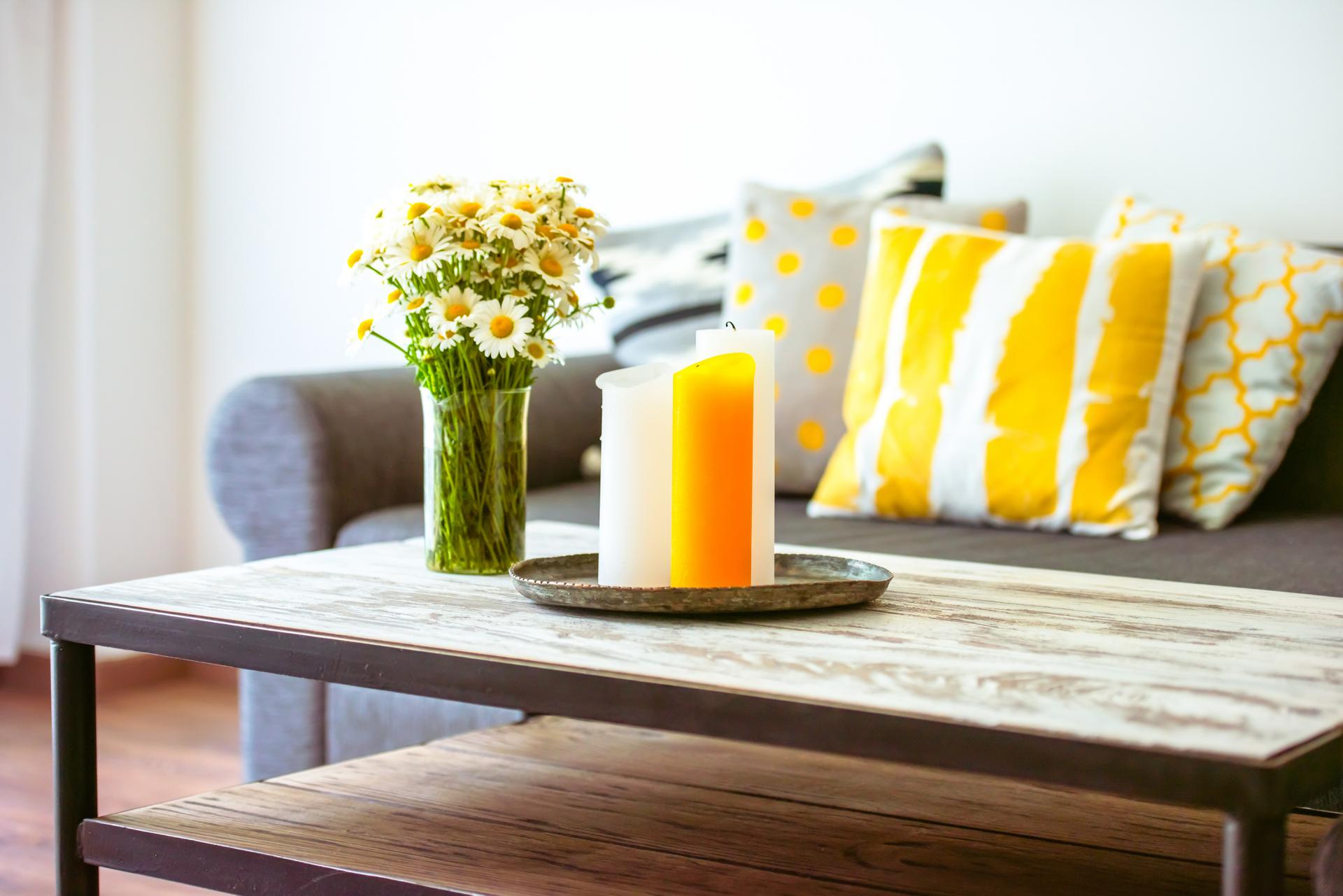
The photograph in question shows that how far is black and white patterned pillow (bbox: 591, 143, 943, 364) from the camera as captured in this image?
85.0 inches

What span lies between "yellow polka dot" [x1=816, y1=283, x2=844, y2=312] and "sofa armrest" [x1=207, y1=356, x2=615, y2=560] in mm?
613

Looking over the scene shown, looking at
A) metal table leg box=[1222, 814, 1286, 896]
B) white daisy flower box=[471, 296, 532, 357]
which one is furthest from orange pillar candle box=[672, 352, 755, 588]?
metal table leg box=[1222, 814, 1286, 896]

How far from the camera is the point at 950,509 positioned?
5.66 ft

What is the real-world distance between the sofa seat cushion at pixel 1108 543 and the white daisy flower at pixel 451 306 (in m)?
0.56

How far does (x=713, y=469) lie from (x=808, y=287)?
1.05m

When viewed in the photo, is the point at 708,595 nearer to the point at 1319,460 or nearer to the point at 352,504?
the point at 352,504

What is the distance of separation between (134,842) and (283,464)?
2.79 ft

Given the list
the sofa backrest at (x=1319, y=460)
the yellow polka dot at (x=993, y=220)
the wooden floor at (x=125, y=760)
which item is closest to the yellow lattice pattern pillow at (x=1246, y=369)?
the sofa backrest at (x=1319, y=460)

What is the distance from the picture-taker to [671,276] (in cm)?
226

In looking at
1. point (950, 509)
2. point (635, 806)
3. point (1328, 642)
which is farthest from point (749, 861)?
point (950, 509)

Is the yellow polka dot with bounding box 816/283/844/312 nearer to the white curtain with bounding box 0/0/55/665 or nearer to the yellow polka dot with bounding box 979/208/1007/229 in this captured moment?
the yellow polka dot with bounding box 979/208/1007/229

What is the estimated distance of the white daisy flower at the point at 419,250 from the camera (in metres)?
1.14

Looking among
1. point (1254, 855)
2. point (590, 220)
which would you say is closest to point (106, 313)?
point (590, 220)

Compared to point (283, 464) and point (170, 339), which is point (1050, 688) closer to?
point (283, 464)
